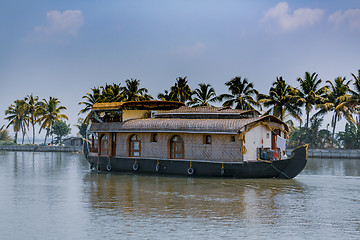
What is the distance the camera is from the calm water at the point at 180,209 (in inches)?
557

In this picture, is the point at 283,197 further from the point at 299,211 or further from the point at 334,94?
the point at 334,94

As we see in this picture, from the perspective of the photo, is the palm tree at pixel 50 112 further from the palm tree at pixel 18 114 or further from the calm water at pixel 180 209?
the calm water at pixel 180 209

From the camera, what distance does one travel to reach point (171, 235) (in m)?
13.7

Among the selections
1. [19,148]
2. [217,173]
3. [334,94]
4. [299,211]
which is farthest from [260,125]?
[19,148]

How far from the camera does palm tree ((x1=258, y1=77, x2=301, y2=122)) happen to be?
50772 millimetres

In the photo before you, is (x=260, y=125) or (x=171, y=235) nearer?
(x=171, y=235)

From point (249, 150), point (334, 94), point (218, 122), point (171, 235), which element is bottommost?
point (171, 235)

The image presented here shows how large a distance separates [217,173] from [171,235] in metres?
12.3

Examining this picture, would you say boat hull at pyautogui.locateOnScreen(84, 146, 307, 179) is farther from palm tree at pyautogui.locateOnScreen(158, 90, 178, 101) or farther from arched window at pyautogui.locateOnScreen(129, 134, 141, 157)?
A: palm tree at pyautogui.locateOnScreen(158, 90, 178, 101)

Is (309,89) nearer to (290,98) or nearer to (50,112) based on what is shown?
(290,98)

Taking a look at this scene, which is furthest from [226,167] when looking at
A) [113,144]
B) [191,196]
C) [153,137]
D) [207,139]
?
[113,144]

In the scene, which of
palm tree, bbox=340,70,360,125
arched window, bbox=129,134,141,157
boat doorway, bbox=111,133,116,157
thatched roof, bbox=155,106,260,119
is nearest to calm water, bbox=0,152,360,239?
arched window, bbox=129,134,141,157

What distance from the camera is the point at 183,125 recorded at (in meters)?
26.5

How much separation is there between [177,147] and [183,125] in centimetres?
167
